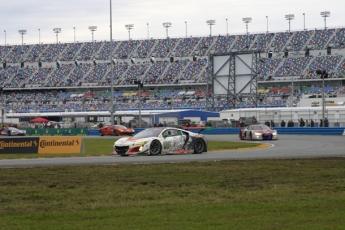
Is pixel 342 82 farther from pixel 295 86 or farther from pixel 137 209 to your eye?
pixel 137 209

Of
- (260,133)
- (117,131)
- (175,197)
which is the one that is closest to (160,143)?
(175,197)

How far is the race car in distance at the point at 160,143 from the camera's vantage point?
2366 cm

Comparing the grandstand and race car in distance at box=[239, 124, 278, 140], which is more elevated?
the grandstand

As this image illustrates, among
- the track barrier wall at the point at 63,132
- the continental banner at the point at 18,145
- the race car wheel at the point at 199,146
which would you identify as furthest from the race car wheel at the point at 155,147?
the track barrier wall at the point at 63,132

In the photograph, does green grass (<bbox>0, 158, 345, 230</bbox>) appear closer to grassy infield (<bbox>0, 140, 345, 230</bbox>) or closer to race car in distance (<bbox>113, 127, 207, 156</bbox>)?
grassy infield (<bbox>0, 140, 345, 230</bbox>)

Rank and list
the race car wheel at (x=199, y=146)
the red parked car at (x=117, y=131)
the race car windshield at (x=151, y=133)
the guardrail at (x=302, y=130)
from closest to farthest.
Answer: the race car windshield at (x=151, y=133) → the race car wheel at (x=199, y=146) → the guardrail at (x=302, y=130) → the red parked car at (x=117, y=131)

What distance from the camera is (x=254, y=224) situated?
26.8 feet

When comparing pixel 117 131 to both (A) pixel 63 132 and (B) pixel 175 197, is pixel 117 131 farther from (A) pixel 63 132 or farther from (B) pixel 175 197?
(B) pixel 175 197

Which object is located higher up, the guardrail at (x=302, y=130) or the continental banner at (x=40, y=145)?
the continental banner at (x=40, y=145)

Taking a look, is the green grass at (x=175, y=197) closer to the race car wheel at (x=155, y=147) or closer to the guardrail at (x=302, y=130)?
the race car wheel at (x=155, y=147)

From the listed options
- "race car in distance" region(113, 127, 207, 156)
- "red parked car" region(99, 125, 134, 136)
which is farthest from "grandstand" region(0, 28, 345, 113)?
"race car in distance" region(113, 127, 207, 156)

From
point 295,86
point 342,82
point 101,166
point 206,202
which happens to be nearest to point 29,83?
point 295,86

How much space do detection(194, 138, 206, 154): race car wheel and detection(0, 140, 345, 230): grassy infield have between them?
779cm

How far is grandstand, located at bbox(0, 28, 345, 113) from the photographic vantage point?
290ft
